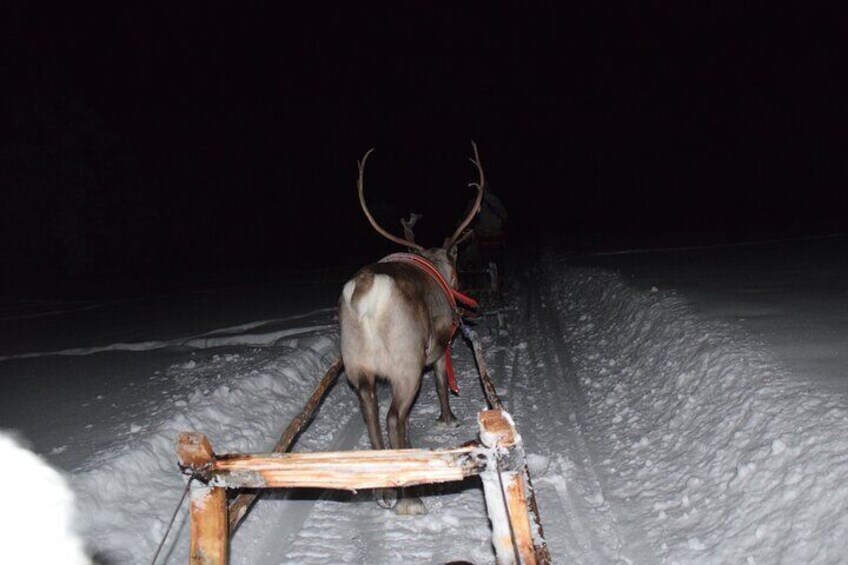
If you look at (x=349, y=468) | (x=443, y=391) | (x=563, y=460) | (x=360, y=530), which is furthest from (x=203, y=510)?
(x=443, y=391)

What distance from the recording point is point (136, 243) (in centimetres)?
2647

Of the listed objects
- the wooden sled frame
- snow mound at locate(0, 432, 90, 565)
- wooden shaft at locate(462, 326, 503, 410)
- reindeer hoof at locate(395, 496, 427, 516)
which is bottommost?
reindeer hoof at locate(395, 496, 427, 516)

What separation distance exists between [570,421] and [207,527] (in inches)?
151

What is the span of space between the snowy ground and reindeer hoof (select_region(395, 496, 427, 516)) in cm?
6

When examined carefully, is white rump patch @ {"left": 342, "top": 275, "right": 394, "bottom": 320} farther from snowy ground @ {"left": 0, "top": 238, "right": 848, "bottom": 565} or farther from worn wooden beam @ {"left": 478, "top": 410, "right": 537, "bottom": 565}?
worn wooden beam @ {"left": 478, "top": 410, "right": 537, "bottom": 565}

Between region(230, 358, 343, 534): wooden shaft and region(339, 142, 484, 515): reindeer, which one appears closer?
region(230, 358, 343, 534): wooden shaft

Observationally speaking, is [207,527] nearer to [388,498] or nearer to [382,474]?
[382,474]

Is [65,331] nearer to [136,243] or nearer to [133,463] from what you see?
[133,463]

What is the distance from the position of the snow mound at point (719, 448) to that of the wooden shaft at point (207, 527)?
8.23ft

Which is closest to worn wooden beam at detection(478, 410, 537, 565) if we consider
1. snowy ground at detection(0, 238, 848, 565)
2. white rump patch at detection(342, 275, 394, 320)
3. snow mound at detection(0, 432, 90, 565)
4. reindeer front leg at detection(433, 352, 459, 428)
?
snowy ground at detection(0, 238, 848, 565)

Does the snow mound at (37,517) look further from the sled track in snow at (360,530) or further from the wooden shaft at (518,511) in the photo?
the wooden shaft at (518,511)

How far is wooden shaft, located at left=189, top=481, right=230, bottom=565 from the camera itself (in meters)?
2.42

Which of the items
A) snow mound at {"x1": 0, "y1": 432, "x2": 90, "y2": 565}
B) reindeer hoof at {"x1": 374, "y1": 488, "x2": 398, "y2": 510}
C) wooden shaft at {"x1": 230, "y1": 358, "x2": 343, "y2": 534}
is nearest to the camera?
wooden shaft at {"x1": 230, "y1": 358, "x2": 343, "y2": 534}

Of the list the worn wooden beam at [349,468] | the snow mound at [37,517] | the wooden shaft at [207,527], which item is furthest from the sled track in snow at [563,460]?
the snow mound at [37,517]
